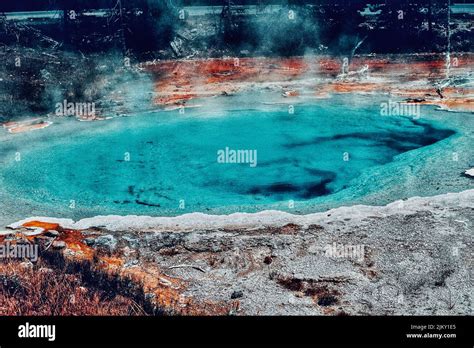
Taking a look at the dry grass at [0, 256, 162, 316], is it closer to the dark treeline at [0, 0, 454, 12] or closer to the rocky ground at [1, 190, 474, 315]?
the rocky ground at [1, 190, 474, 315]

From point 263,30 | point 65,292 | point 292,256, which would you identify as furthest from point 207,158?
point 263,30

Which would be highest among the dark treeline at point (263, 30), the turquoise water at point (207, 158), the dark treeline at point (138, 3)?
the dark treeline at point (138, 3)

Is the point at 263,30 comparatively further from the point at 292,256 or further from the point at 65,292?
the point at 65,292

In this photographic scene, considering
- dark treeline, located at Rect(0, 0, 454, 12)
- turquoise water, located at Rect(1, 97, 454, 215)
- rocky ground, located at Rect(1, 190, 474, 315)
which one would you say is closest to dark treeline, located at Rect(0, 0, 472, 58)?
dark treeline, located at Rect(0, 0, 454, 12)

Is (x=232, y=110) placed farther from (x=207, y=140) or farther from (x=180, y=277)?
(x=180, y=277)

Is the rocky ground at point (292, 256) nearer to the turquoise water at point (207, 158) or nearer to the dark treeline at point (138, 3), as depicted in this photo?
the turquoise water at point (207, 158)

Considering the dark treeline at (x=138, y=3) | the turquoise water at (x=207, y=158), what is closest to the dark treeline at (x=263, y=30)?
the dark treeline at (x=138, y=3)
